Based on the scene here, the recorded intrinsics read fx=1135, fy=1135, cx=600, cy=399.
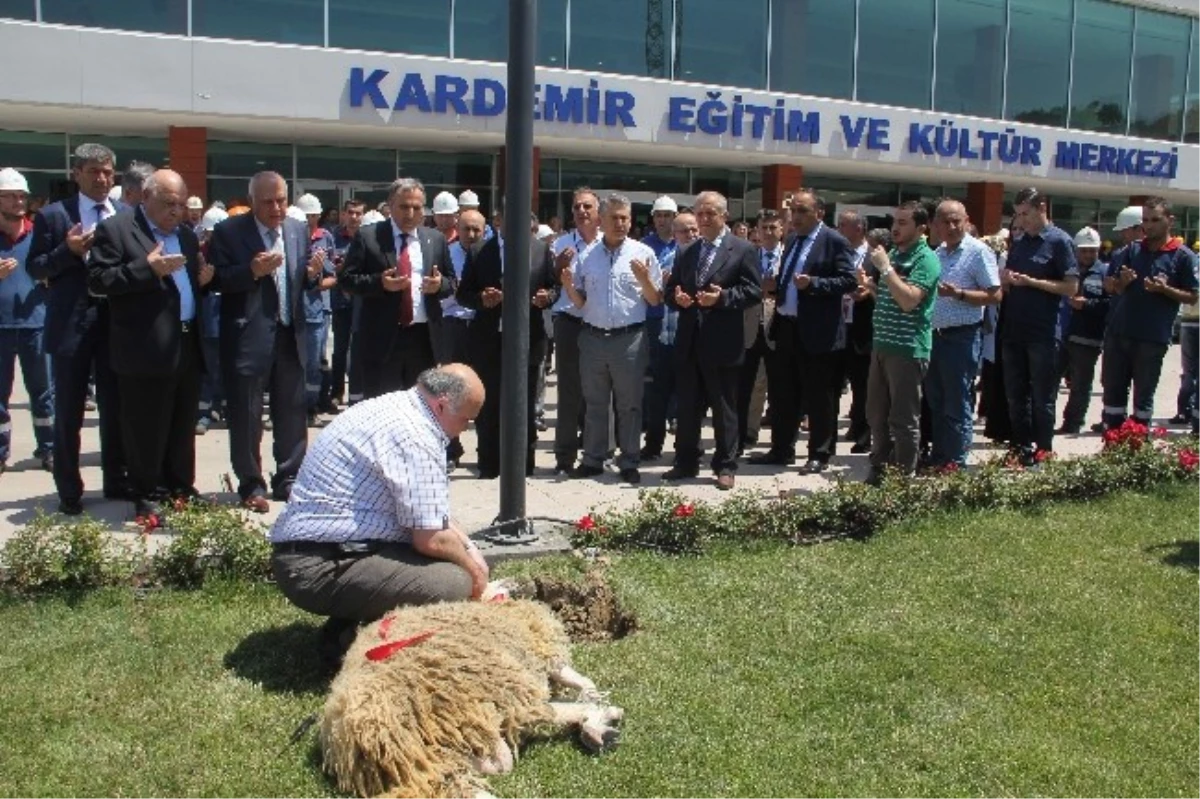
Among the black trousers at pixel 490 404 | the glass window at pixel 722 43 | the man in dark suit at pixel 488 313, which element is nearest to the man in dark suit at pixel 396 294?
the man in dark suit at pixel 488 313

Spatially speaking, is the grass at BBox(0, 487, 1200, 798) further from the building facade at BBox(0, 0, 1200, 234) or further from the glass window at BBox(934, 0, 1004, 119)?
the glass window at BBox(934, 0, 1004, 119)

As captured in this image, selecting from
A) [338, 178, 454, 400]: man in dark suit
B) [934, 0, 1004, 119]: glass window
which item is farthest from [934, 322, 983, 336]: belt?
[934, 0, 1004, 119]: glass window

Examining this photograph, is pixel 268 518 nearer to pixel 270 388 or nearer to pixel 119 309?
pixel 270 388

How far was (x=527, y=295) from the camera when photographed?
6.47 meters

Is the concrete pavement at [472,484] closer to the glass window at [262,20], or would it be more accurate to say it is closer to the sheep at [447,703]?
the sheep at [447,703]

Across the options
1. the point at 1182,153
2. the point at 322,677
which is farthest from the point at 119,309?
the point at 1182,153

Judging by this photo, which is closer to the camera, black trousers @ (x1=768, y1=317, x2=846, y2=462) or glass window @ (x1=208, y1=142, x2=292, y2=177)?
black trousers @ (x1=768, y1=317, x2=846, y2=462)

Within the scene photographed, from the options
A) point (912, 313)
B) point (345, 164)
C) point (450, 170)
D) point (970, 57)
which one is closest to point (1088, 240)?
point (912, 313)

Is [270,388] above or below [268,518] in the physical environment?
above

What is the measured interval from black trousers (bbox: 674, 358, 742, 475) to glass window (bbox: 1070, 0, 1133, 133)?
74.6 ft

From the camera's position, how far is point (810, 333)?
882 centimetres

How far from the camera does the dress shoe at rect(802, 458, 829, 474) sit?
8.91 meters

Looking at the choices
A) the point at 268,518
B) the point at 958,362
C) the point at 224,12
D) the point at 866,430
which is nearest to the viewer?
the point at 268,518

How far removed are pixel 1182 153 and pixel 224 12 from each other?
79.5 feet
